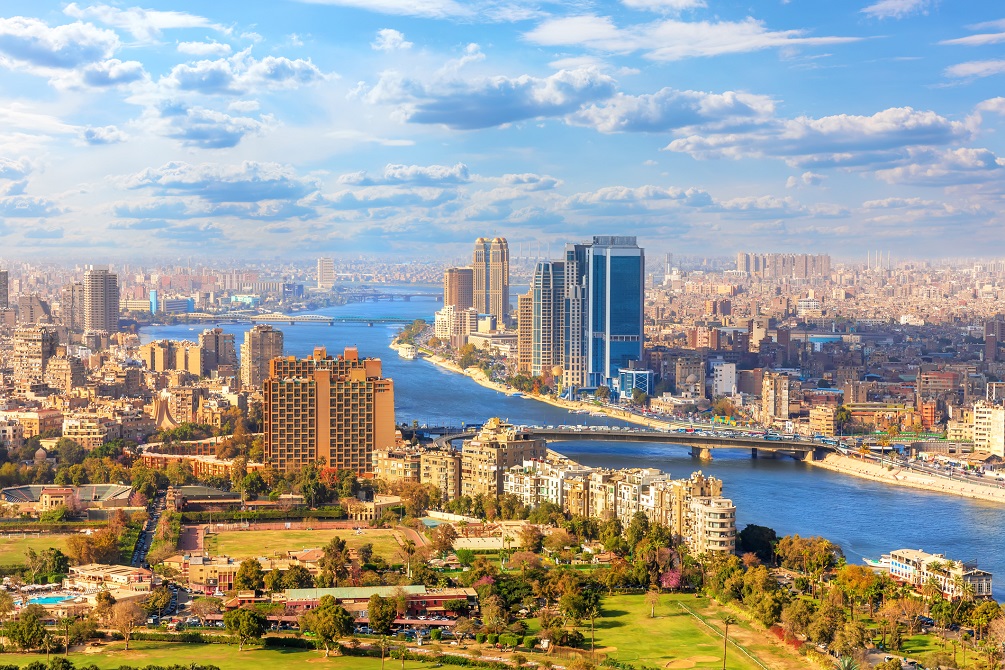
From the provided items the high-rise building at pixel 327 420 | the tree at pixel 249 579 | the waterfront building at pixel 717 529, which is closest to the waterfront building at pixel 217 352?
the high-rise building at pixel 327 420

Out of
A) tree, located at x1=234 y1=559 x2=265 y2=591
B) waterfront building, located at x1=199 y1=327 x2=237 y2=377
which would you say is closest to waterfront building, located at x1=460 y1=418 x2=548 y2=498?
tree, located at x1=234 y1=559 x2=265 y2=591

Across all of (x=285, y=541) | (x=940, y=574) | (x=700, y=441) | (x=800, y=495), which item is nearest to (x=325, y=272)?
(x=700, y=441)

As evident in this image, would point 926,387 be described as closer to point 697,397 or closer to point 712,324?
point 697,397

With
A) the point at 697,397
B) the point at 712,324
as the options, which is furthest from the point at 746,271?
the point at 697,397

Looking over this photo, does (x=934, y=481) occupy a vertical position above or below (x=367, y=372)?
below

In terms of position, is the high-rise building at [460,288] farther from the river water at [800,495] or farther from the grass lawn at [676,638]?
the grass lawn at [676,638]
